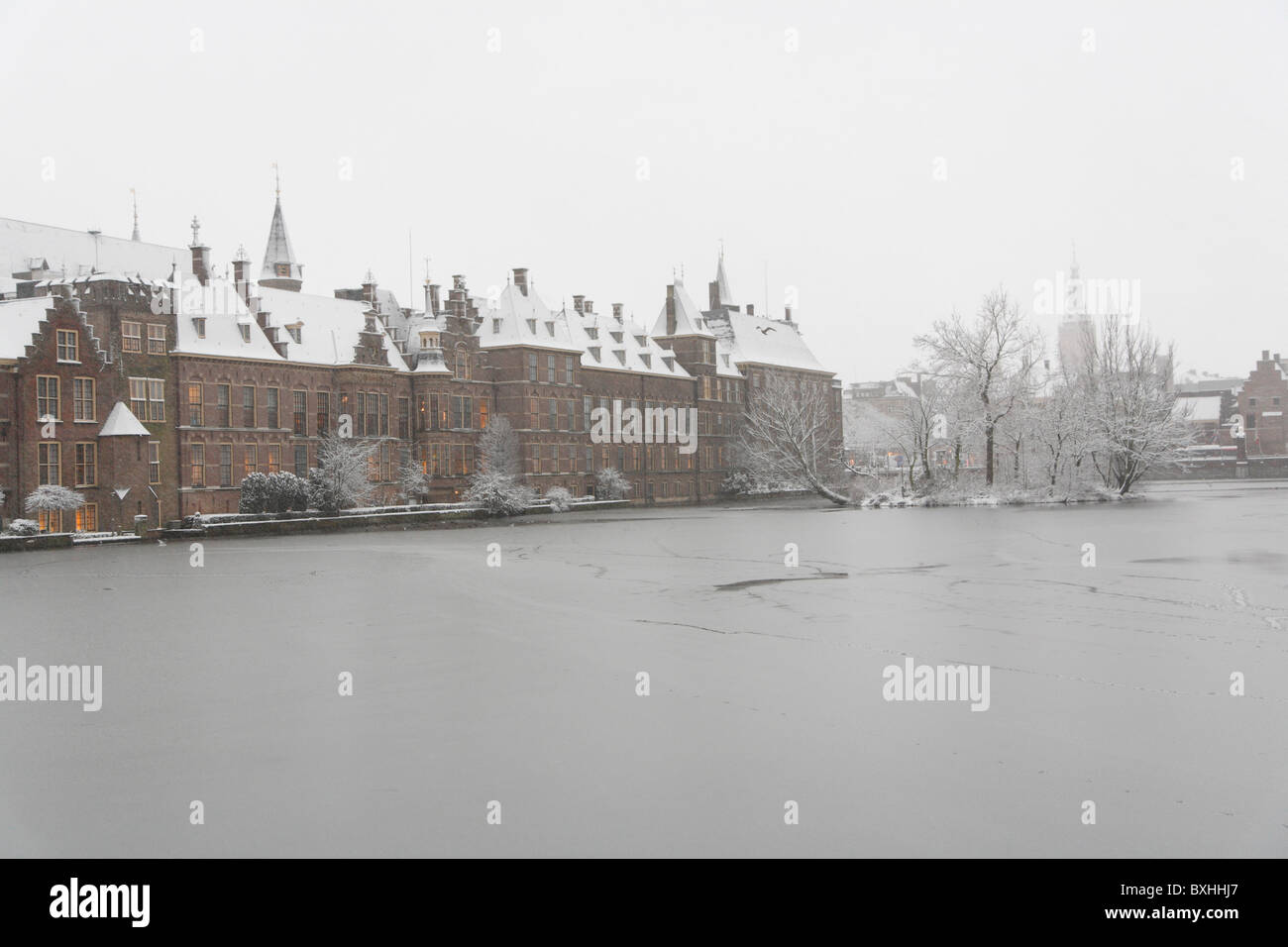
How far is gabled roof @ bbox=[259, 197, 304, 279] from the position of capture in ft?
234

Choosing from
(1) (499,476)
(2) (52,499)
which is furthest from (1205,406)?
(2) (52,499)

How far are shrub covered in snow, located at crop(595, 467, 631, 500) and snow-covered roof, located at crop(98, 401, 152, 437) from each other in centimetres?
3291

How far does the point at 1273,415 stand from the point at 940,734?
120838mm

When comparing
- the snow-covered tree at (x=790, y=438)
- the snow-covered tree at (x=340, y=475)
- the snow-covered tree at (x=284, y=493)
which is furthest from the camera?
the snow-covered tree at (x=790, y=438)

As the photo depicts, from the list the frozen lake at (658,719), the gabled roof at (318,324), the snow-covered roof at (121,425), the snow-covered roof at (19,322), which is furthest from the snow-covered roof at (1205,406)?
the snow-covered roof at (19,322)

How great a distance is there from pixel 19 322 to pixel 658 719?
41.7m

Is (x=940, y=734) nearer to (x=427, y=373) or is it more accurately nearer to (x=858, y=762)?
(x=858, y=762)

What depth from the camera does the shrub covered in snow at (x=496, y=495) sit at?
191 ft

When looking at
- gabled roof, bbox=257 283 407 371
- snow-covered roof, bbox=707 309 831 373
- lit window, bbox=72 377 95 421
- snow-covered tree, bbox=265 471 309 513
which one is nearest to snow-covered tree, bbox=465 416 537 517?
gabled roof, bbox=257 283 407 371

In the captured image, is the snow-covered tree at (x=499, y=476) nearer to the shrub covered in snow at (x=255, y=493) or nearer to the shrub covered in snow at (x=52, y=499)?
the shrub covered in snow at (x=255, y=493)

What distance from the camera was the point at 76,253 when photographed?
2301 inches

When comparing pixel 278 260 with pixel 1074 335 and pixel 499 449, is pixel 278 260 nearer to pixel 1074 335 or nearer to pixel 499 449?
pixel 499 449

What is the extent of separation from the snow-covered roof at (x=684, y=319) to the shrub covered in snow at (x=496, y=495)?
31845mm

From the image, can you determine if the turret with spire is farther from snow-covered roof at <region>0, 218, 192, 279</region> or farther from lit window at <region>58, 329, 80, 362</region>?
lit window at <region>58, 329, 80, 362</region>
